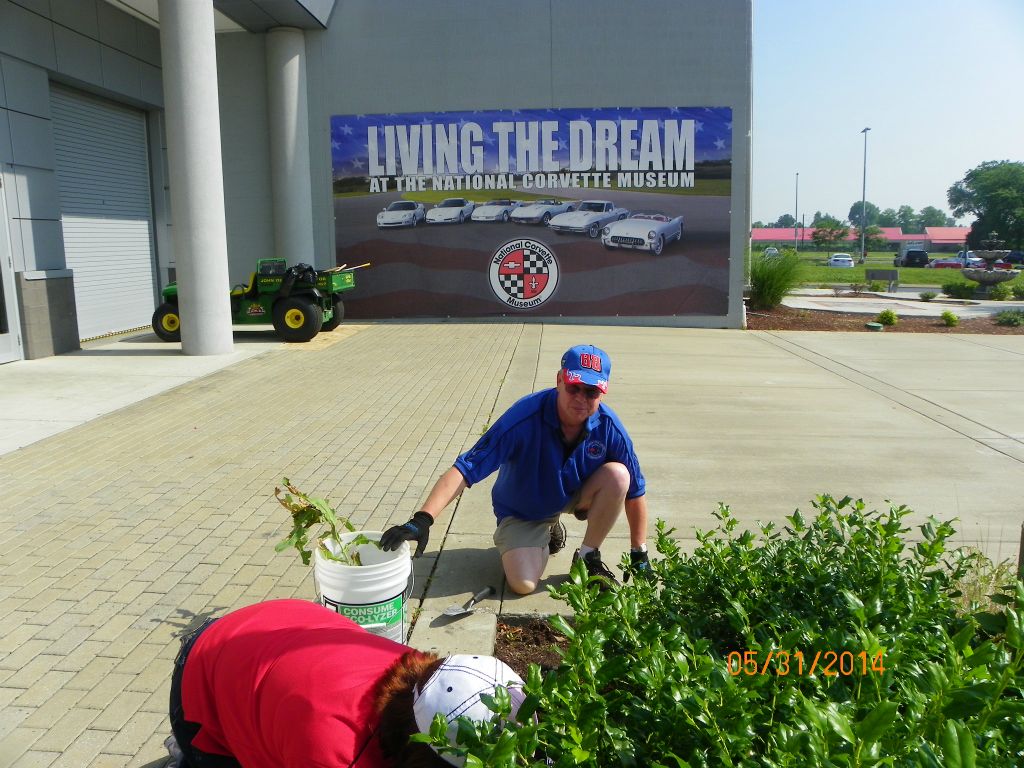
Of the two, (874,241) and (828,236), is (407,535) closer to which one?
(828,236)

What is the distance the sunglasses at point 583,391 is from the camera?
3969mm

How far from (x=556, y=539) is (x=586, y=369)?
1.25m

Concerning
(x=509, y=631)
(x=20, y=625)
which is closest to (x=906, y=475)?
(x=509, y=631)

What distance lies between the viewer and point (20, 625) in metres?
4.09

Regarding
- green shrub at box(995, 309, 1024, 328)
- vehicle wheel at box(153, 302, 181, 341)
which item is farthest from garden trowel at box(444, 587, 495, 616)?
green shrub at box(995, 309, 1024, 328)

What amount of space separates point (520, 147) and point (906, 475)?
1245cm

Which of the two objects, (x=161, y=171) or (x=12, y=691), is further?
(x=161, y=171)

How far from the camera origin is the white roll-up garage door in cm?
1398

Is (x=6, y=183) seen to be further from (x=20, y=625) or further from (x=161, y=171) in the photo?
(x=20, y=625)

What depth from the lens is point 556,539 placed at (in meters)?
4.80

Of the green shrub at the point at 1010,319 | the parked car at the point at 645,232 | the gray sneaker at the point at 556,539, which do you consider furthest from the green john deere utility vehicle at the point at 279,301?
the green shrub at the point at 1010,319
